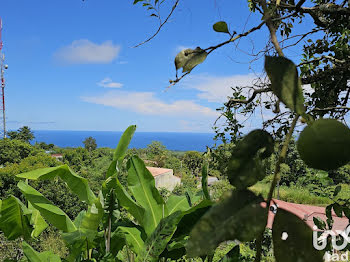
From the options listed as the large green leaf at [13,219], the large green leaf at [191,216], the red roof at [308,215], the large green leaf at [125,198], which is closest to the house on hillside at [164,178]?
the red roof at [308,215]

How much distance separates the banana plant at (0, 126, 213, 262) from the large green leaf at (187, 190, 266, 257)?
0.73m

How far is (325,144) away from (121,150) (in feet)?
3.94

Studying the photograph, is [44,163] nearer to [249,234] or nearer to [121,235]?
[121,235]

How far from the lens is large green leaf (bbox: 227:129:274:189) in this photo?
169 millimetres

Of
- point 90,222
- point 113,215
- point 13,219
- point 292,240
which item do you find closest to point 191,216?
point 90,222

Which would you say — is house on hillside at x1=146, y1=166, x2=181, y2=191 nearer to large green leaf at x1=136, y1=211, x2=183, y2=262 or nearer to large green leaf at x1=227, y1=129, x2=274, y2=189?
large green leaf at x1=136, y1=211, x2=183, y2=262

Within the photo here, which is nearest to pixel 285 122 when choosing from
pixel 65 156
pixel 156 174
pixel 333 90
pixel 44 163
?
pixel 333 90

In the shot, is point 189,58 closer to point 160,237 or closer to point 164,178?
point 160,237

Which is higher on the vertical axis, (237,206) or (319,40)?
(319,40)

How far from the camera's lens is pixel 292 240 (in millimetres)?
155

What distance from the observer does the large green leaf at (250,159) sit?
0.17 meters

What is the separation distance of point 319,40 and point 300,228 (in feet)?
3.80

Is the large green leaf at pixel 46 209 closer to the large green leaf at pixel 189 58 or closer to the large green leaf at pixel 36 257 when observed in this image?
the large green leaf at pixel 36 257

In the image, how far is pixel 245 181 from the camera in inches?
6.5
